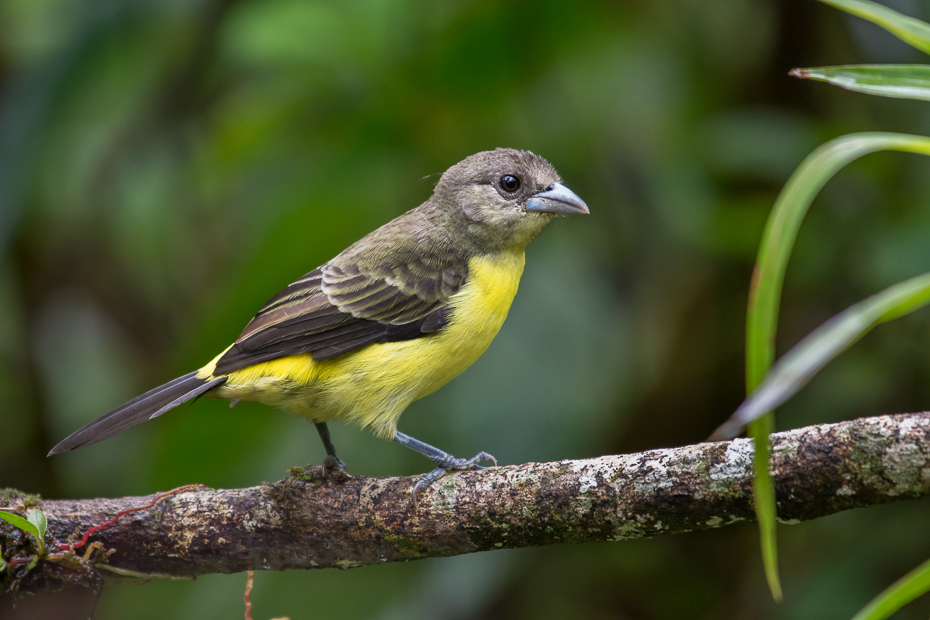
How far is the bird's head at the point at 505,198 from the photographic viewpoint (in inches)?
128

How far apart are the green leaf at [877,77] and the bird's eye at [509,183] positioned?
1881 mm

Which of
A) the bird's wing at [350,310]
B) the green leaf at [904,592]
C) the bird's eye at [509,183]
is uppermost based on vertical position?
the bird's eye at [509,183]

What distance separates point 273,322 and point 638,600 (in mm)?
2480

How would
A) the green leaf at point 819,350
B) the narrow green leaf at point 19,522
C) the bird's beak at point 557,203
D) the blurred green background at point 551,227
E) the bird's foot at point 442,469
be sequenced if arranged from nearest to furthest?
the green leaf at point 819,350
the narrow green leaf at point 19,522
the bird's foot at point 442,469
the bird's beak at point 557,203
the blurred green background at point 551,227

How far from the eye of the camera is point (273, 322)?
2.97 meters

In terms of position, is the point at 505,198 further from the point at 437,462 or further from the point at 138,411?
the point at 138,411

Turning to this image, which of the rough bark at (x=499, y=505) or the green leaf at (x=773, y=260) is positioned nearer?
the green leaf at (x=773, y=260)

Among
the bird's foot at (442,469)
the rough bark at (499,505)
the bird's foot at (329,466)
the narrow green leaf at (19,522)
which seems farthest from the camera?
the bird's foot at (329,466)

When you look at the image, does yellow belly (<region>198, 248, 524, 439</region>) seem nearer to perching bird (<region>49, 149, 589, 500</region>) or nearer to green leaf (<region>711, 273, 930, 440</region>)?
perching bird (<region>49, 149, 589, 500</region>)

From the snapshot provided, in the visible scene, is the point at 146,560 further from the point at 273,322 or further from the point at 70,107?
the point at 70,107

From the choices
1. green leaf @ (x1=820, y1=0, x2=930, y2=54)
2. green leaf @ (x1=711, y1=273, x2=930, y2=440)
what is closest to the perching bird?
green leaf @ (x1=711, y1=273, x2=930, y2=440)

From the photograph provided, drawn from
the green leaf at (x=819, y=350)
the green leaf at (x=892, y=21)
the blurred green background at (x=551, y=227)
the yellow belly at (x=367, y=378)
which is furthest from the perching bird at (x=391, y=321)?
the green leaf at (x=892, y=21)

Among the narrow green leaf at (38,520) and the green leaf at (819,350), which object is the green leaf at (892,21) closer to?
the green leaf at (819,350)

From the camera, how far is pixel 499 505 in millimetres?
2207
